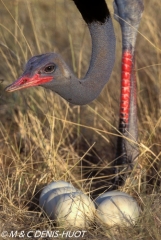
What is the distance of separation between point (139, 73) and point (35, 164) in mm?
1368

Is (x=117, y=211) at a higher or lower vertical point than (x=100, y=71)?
lower

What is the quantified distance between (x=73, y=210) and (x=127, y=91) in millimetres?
1034

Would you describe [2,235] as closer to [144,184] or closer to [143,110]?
[144,184]

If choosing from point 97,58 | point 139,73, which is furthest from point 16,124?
point 97,58

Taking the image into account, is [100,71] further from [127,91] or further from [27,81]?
[127,91]

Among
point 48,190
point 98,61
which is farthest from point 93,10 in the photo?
point 48,190

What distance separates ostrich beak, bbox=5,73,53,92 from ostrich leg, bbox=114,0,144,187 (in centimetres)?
85

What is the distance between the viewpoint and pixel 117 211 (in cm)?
363

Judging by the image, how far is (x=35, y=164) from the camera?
15.3ft

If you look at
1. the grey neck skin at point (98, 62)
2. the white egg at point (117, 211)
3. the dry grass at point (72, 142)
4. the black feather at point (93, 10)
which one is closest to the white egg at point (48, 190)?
the dry grass at point (72, 142)

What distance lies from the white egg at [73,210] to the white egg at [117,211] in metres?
0.05

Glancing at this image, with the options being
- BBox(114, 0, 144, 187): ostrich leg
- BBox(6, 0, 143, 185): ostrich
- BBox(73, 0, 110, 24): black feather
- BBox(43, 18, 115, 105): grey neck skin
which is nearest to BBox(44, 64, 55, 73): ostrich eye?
BBox(6, 0, 143, 185): ostrich

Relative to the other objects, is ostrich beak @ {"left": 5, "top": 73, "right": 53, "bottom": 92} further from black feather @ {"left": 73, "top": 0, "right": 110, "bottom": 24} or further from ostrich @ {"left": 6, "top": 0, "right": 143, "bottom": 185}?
black feather @ {"left": 73, "top": 0, "right": 110, "bottom": 24}

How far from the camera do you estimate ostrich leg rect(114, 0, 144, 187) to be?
4.25 m
